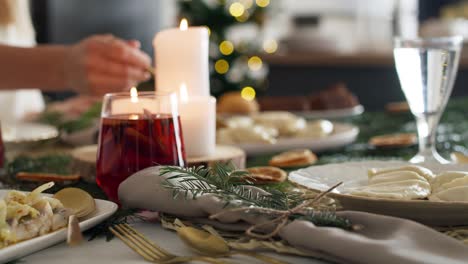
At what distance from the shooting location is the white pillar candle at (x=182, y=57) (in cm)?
113

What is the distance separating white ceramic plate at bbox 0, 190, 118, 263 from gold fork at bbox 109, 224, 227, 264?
0.02 metres

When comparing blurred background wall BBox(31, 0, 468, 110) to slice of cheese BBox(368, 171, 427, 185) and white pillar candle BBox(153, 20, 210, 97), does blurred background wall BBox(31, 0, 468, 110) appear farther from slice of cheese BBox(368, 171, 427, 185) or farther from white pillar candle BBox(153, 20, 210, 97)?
slice of cheese BBox(368, 171, 427, 185)

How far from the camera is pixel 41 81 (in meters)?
1.77

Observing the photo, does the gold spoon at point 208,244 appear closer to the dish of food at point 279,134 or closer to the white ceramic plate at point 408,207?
the white ceramic plate at point 408,207

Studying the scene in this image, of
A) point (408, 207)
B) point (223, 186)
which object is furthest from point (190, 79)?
point (408, 207)

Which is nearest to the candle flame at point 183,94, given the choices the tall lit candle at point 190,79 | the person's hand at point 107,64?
the tall lit candle at point 190,79

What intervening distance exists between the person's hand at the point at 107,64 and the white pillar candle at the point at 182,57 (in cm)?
21

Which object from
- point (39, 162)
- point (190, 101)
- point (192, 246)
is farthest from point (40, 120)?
point (192, 246)

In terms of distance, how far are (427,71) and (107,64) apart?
656mm

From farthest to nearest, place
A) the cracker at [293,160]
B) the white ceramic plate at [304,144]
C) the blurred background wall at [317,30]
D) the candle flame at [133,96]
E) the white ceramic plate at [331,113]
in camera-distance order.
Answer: the blurred background wall at [317,30] → the white ceramic plate at [331,113] → the white ceramic plate at [304,144] → the cracker at [293,160] → the candle flame at [133,96]

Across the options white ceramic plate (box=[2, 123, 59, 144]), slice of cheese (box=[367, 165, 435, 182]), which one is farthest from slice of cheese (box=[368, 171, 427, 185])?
white ceramic plate (box=[2, 123, 59, 144])

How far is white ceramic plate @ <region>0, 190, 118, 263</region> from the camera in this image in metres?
0.60

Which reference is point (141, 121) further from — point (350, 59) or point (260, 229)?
point (350, 59)

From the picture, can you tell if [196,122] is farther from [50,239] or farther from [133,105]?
[50,239]
